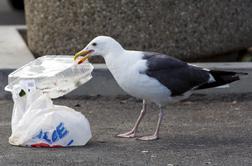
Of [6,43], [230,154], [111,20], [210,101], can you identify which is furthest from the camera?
[6,43]

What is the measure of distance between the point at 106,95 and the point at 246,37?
6.58 ft

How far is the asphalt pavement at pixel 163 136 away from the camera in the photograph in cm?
628

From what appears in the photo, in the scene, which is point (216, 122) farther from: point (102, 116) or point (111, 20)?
point (111, 20)

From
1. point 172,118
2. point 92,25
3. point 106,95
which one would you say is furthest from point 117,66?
point 92,25

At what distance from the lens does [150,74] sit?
691 cm

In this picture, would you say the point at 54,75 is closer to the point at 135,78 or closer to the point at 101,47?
the point at 101,47

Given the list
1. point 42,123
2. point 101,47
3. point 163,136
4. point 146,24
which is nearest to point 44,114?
point 42,123

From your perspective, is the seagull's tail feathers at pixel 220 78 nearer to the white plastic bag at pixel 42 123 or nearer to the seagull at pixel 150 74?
the seagull at pixel 150 74

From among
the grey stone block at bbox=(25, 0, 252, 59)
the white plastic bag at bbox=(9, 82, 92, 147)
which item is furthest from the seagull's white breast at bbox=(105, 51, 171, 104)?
the grey stone block at bbox=(25, 0, 252, 59)

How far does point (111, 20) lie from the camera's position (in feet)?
29.8

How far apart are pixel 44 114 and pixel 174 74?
3.82ft

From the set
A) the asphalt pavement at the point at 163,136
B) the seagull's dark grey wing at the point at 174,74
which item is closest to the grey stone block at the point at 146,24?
the asphalt pavement at the point at 163,136

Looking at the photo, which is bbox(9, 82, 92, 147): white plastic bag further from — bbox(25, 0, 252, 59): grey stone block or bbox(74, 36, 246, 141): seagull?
bbox(25, 0, 252, 59): grey stone block

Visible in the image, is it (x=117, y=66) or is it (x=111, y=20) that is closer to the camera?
(x=117, y=66)
